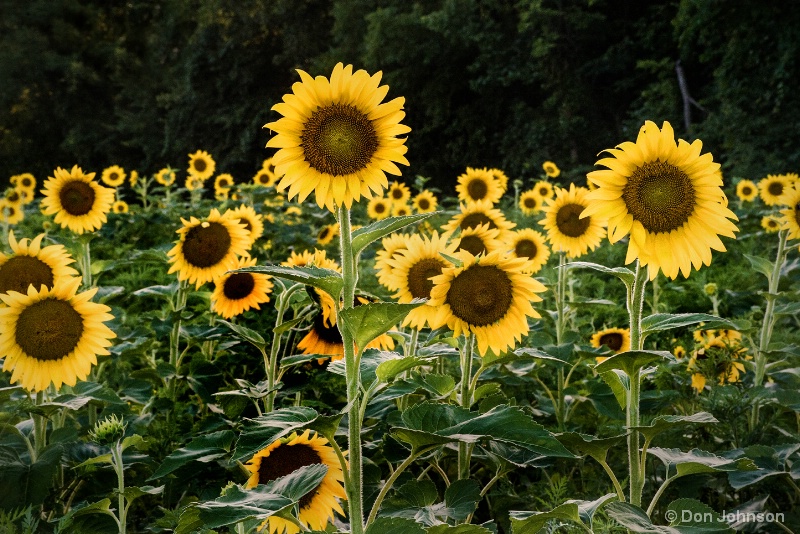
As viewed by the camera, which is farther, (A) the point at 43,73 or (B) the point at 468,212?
(A) the point at 43,73

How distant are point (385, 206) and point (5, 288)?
4994 mm

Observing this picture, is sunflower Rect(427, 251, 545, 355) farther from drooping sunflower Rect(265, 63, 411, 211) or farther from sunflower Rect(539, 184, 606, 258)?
sunflower Rect(539, 184, 606, 258)

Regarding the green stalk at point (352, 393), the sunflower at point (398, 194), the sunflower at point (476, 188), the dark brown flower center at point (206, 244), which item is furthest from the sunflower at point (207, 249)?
the sunflower at point (398, 194)

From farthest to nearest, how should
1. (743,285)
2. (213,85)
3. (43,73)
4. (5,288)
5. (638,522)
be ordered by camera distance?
(43,73)
(213,85)
(743,285)
(5,288)
(638,522)

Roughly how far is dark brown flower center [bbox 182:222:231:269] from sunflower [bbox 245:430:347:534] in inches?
41.6

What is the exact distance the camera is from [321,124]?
1.64 metres

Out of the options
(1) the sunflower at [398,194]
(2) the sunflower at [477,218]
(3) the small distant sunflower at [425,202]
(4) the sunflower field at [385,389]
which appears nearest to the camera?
(4) the sunflower field at [385,389]

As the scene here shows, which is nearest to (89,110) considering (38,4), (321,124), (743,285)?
(38,4)

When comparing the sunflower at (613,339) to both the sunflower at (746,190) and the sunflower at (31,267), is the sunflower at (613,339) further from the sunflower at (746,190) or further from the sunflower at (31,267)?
the sunflower at (746,190)

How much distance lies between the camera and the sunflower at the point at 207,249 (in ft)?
8.91

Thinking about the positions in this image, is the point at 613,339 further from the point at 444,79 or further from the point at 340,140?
the point at 444,79

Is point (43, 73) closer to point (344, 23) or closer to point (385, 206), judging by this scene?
point (344, 23)

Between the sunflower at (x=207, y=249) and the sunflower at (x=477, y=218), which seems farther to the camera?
the sunflower at (x=477, y=218)

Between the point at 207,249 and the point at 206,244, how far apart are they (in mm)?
21
